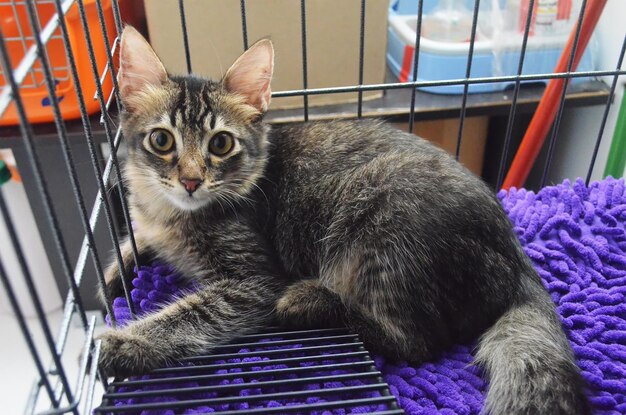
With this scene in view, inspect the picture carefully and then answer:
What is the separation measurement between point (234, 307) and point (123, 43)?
0.60 metres

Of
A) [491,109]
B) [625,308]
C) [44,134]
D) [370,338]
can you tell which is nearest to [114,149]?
[370,338]

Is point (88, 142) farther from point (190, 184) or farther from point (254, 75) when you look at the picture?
point (254, 75)

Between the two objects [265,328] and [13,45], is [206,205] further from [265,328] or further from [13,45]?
[13,45]

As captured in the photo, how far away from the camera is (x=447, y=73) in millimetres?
2135

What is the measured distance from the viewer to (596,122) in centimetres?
210

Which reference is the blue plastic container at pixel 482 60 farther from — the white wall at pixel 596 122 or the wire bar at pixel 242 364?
the wire bar at pixel 242 364

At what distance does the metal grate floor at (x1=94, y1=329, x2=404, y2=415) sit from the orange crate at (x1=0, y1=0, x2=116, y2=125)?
39.0 inches

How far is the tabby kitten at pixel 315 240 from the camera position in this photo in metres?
1.09

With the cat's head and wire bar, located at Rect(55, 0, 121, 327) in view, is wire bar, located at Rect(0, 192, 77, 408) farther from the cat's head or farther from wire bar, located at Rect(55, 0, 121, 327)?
the cat's head

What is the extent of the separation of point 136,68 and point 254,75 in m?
0.26

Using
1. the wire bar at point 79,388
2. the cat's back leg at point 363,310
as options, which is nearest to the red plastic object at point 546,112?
the cat's back leg at point 363,310

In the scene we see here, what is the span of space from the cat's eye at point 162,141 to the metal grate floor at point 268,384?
44cm

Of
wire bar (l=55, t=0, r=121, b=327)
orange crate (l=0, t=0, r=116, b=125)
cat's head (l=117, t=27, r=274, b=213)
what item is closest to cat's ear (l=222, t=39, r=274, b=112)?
cat's head (l=117, t=27, r=274, b=213)

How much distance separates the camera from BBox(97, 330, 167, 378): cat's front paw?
99 centimetres
